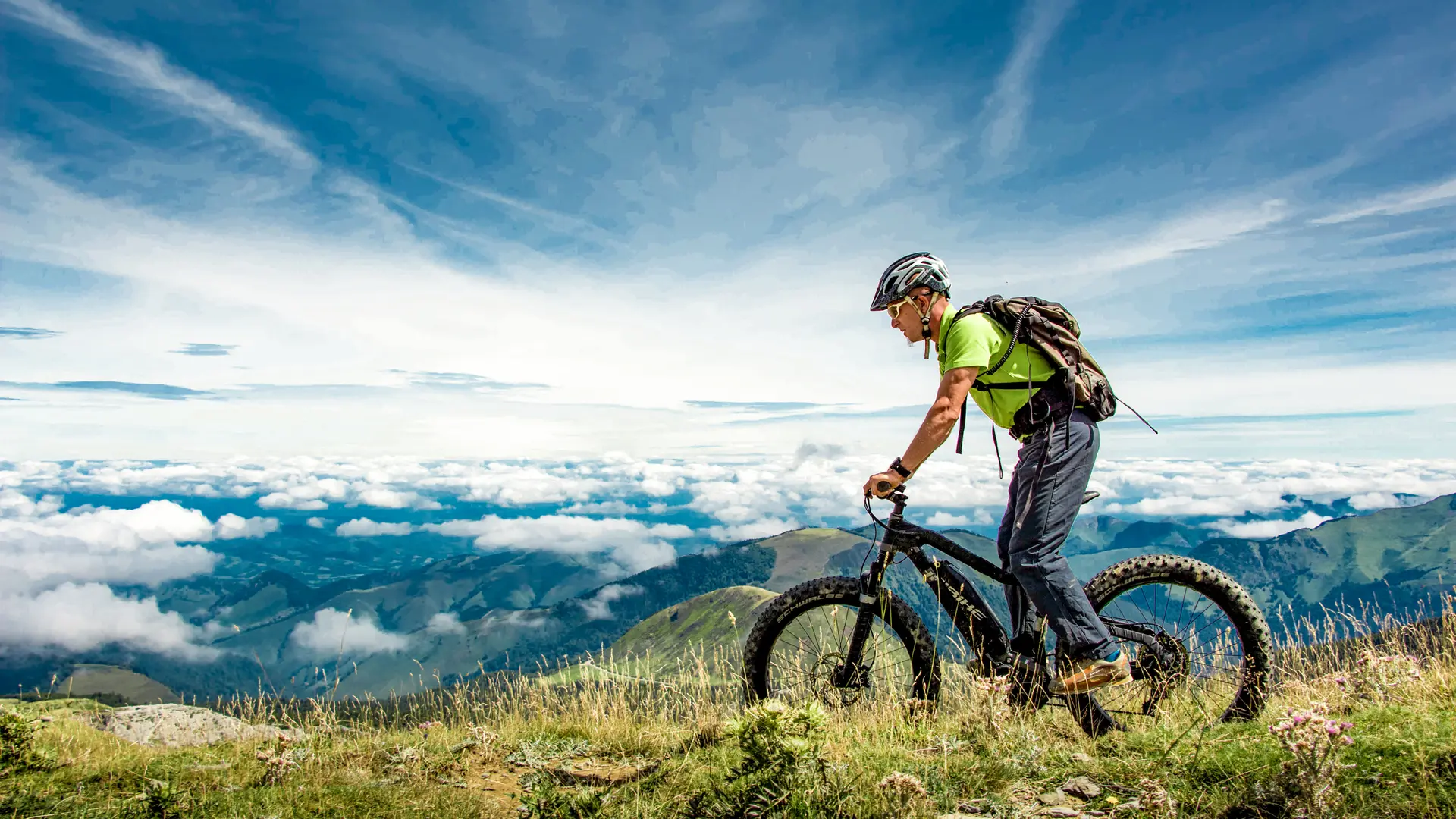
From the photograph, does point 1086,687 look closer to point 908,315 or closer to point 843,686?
point 843,686

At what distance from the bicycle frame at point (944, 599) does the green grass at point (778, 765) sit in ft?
1.14

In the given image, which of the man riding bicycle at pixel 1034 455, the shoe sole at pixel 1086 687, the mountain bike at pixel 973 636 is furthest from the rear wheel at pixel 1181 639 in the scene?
the man riding bicycle at pixel 1034 455

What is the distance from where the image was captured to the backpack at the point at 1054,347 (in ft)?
16.8

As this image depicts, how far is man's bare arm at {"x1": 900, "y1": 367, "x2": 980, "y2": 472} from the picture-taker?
498 centimetres

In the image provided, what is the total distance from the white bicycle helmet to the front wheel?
2394 millimetres

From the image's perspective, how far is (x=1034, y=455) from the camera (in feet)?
17.4

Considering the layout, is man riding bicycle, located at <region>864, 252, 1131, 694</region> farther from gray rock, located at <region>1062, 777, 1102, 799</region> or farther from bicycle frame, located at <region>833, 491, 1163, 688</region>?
gray rock, located at <region>1062, 777, 1102, 799</region>

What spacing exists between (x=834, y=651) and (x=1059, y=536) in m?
2.10

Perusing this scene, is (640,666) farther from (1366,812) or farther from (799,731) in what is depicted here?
(1366,812)

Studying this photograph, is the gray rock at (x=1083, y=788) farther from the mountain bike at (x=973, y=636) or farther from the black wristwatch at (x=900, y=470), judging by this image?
the black wristwatch at (x=900, y=470)

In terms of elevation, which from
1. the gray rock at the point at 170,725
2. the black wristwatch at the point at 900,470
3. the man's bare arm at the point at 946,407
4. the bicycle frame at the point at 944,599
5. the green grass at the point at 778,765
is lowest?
the gray rock at the point at 170,725

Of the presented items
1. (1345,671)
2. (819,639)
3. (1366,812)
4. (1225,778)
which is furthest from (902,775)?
(1345,671)

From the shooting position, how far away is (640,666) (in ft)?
39.2

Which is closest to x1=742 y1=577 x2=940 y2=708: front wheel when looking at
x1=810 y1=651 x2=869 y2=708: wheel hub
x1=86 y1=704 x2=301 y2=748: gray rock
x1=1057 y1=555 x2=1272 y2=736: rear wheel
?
x1=810 y1=651 x2=869 y2=708: wheel hub
